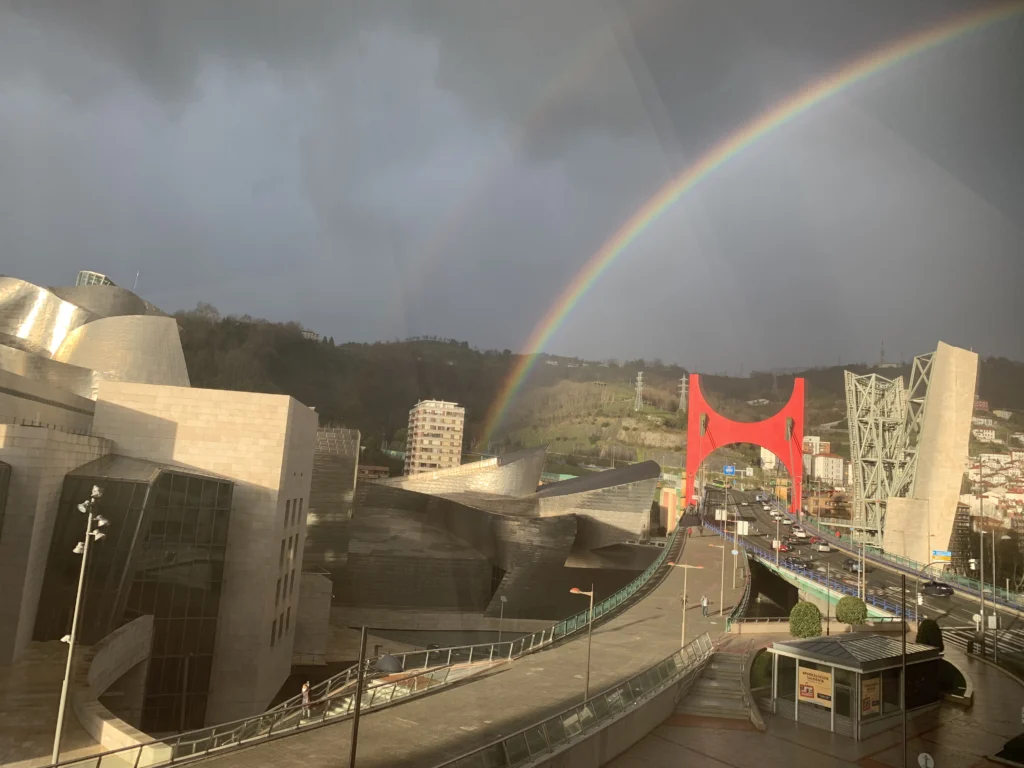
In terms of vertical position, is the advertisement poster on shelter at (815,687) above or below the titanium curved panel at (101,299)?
below

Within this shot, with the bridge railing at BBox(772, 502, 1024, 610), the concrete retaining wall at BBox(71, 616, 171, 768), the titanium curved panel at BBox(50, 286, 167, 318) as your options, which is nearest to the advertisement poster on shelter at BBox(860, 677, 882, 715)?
the concrete retaining wall at BBox(71, 616, 171, 768)

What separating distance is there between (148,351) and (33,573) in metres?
13.7

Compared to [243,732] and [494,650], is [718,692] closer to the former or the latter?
[494,650]

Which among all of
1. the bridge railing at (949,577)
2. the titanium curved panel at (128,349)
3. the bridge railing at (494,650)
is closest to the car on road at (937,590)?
the bridge railing at (949,577)

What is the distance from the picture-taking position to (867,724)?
12.2 m

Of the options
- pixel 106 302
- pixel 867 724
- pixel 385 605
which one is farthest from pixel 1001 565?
pixel 106 302

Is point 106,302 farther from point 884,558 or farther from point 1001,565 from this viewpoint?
point 1001,565

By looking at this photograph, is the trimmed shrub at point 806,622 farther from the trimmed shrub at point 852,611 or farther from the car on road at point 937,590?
the car on road at point 937,590

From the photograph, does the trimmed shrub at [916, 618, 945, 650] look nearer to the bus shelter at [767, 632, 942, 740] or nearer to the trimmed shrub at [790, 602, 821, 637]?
the trimmed shrub at [790, 602, 821, 637]

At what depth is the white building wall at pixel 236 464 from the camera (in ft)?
67.2

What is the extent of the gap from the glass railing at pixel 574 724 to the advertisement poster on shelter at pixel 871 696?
11.1 ft

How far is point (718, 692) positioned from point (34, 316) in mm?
33385

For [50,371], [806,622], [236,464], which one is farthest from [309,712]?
[50,371]

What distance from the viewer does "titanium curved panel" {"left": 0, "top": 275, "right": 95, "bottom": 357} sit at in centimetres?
2981
